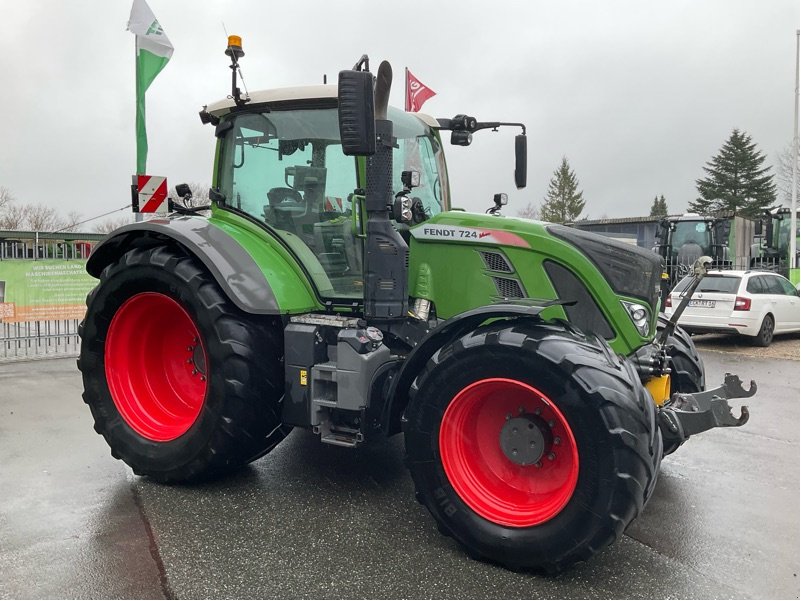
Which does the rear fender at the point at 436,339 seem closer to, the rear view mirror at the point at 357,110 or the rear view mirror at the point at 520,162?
the rear view mirror at the point at 357,110

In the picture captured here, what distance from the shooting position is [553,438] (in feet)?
10.9

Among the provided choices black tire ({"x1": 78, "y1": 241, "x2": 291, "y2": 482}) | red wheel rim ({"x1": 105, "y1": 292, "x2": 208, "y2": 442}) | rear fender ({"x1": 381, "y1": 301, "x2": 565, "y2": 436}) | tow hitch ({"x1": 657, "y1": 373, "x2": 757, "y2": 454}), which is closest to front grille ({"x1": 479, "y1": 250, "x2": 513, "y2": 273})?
rear fender ({"x1": 381, "y1": 301, "x2": 565, "y2": 436})

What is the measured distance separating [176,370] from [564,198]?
193 ft

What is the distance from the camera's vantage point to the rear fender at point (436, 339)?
3344 millimetres

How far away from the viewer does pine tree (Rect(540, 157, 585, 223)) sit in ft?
196

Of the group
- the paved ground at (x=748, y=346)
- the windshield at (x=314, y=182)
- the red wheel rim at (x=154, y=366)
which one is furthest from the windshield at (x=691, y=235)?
the red wheel rim at (x=154, y=366)

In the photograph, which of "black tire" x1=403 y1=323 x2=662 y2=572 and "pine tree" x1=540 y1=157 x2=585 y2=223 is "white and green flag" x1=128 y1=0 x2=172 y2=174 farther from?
"pine tree" x1=540 y1=157 x2=585 y2=223

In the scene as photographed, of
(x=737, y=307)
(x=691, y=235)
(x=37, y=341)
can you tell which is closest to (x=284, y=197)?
(x=37, y=341)

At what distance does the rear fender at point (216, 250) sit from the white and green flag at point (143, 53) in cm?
491

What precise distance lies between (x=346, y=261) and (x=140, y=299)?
154cm

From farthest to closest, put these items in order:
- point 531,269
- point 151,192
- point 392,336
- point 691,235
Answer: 1. point 691,235
2. point 151,192
3. point 392,336
4. point 531,269

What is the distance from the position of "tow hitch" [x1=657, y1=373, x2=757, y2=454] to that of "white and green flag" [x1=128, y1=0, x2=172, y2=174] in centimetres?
775

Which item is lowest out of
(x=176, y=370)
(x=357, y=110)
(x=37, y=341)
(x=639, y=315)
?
(x=37, y=341)

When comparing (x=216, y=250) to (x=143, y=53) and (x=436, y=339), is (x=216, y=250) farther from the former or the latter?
(x=143, y=53)
